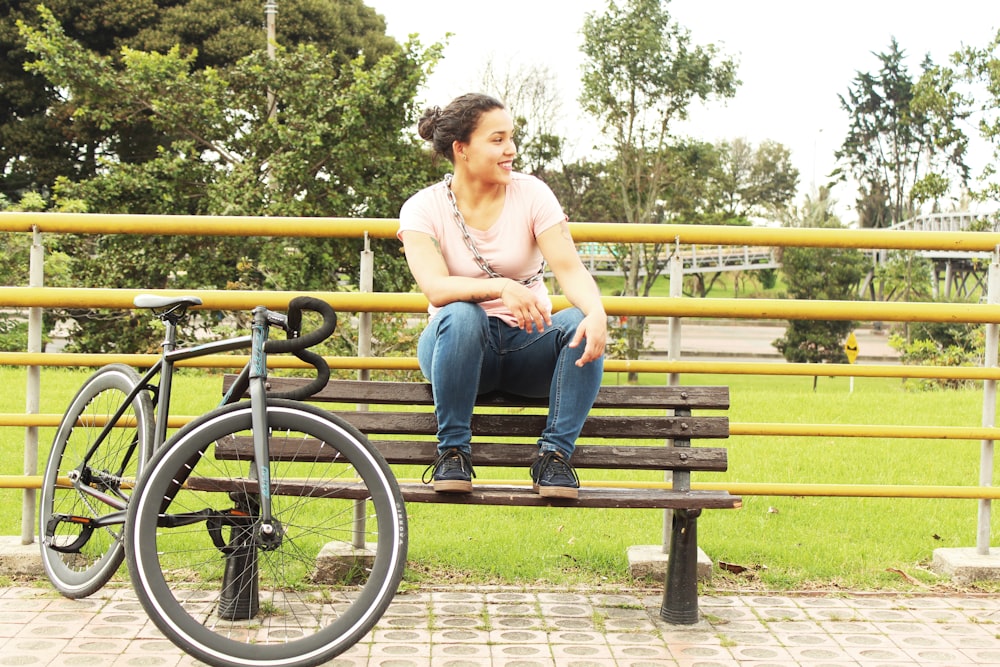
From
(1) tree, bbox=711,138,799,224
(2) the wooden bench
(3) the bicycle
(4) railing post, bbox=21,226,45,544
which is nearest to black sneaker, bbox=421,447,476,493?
(2) the wooden bench

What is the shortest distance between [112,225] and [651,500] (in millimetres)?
2095

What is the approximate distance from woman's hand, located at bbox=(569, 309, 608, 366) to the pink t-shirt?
237 mm

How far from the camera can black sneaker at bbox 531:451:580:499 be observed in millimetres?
3184

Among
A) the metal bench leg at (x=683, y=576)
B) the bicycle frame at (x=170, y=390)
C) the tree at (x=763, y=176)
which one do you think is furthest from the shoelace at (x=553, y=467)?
the tree at (x=763, y=176)

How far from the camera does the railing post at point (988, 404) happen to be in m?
4.03

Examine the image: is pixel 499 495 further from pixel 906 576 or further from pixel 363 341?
pixel 906 576

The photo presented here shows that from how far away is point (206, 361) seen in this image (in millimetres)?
3877

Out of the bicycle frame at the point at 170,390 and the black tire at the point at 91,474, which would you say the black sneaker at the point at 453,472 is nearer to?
the bicycle frame at the point at 170,390

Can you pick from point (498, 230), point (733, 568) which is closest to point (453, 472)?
point (498, 230)

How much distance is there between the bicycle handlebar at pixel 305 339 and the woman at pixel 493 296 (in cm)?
35

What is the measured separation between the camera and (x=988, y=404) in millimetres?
4117

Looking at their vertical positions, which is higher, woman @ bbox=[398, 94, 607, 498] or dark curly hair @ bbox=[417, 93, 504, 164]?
dark curly hair @ bbox=[417, 93, 504, 164]

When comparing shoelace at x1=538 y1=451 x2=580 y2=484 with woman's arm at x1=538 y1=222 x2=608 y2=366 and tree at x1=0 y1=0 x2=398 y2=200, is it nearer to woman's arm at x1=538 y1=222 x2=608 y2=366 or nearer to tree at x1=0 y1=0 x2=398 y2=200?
woman's arm at x1=538 y1=222 x2=608 y2=366

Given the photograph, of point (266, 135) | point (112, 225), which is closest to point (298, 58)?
point (266, 135)
